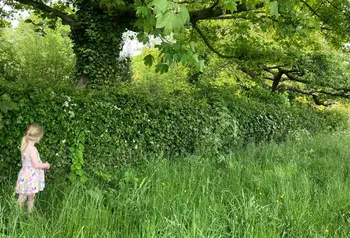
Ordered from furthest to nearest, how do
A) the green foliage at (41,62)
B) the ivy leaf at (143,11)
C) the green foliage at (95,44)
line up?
the green foliage at (41,62)
the green foliage at (95,44)
the ivy leaf at (143,11)

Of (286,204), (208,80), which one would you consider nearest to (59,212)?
(286,204)

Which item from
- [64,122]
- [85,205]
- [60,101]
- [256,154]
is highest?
[60,101]

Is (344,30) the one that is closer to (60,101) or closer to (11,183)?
(60,101)

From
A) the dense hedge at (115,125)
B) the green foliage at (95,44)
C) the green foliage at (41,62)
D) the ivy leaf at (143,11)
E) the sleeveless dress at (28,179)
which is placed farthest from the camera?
the green foliage at (41,62)

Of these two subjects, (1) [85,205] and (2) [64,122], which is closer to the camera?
(1) [85,205]

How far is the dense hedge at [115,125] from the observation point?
470cm

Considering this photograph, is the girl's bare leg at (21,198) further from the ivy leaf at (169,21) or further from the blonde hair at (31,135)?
the ivy leaf at (169,21)

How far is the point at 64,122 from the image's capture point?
504cm

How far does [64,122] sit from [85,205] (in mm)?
1898

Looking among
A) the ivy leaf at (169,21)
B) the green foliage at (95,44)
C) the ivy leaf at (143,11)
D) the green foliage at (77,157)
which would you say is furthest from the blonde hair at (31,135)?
the green foliage at (95,44)

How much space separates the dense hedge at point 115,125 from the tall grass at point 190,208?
64 cm

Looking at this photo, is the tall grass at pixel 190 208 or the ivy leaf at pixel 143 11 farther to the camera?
the ivy leaf at pixel 143 11

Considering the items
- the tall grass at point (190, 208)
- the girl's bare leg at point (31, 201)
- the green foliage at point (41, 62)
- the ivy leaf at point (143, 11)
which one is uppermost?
the ivy leaf at point (143, 11)

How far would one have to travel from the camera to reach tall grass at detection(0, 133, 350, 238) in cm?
311
